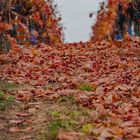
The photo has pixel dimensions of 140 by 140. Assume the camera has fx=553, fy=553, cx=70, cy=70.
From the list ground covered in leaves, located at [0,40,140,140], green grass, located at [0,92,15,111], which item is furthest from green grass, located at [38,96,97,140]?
green grass, located at [0,92,15,111]

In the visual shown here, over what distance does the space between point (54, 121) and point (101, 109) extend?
0.98 m

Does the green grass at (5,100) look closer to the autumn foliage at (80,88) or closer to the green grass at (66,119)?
the autumn foliage at (80,88)

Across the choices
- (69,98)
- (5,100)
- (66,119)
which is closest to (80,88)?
(69,98)

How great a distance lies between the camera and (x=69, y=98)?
9.30 metres

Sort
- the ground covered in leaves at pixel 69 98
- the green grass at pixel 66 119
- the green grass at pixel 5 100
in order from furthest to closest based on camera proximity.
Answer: the green grass at pixel 5 100 < the ground covered in leaves at pixel 69 98 < the green grass at pixel 66 119

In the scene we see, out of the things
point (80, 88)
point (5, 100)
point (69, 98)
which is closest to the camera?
point (5, 100)

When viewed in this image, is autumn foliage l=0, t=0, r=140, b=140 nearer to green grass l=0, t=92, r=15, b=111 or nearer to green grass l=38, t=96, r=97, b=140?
green grass l=38, t=96, r=97, b=140

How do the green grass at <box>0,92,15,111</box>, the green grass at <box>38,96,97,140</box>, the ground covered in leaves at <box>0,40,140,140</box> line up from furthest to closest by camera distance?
1. the green grass at <box>0,92,15,111</box>
2. the ground covered in leaves at <box>0,40,140,140</box>
3. the green grass at <box>38,96,97,140</box>

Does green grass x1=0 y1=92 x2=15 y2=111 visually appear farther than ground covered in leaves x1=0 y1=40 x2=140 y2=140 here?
Yes

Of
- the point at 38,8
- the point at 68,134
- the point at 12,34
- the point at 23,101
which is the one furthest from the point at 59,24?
the point at 68,134

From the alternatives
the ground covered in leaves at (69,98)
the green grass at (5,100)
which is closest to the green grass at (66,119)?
the ground covered in leaves at (69,98)

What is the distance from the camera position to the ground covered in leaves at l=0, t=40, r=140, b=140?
21.8ft

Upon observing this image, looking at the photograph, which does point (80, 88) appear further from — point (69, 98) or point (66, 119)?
point (66, 119)

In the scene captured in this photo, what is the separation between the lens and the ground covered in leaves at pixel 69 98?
6652 mm
